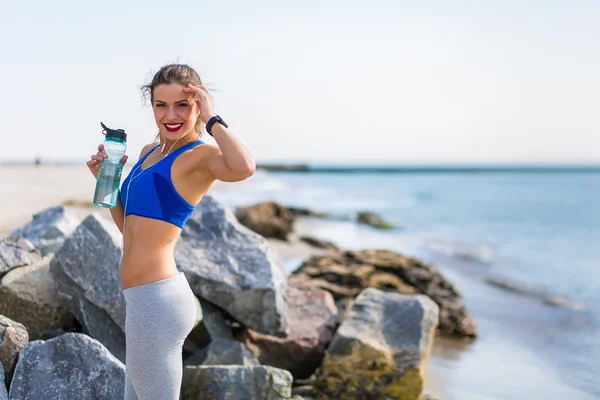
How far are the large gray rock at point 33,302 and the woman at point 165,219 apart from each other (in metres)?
2.20

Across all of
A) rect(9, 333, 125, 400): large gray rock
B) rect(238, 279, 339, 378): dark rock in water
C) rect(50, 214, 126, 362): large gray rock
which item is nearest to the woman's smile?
rect(9, 333, 125, 400): large gray rock

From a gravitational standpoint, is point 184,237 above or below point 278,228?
above

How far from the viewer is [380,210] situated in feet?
113

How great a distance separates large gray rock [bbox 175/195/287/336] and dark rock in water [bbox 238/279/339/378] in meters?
0.32

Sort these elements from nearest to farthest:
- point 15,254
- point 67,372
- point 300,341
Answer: point 67,372, point 15,254, point 300,341

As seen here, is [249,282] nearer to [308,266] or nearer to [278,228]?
[308,266]

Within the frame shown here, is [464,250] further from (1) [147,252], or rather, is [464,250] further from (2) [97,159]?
(1) [147,252]

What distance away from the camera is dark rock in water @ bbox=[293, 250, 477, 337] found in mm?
8227

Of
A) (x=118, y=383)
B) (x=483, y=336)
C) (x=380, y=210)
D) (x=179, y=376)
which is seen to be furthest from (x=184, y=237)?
(x=380, y=210)

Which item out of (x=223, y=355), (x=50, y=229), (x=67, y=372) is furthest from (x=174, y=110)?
(x=50, y=229)

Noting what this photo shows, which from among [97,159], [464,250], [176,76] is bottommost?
[464,250]

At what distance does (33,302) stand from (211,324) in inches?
56.2

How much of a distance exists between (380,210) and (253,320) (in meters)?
29.7

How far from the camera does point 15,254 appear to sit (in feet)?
16.5
